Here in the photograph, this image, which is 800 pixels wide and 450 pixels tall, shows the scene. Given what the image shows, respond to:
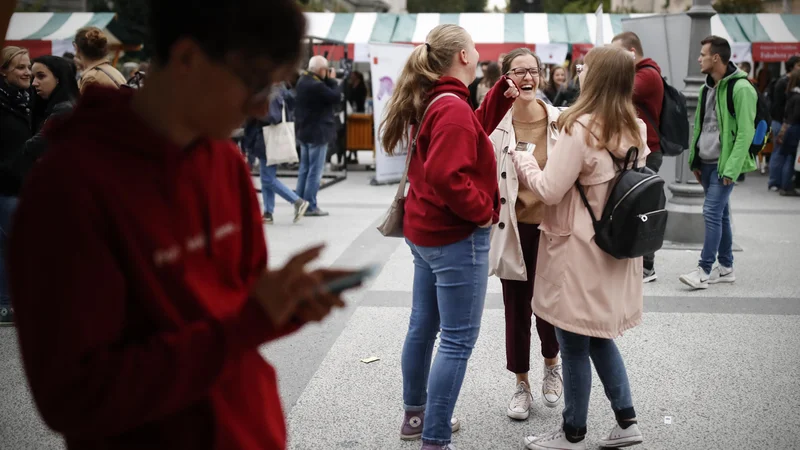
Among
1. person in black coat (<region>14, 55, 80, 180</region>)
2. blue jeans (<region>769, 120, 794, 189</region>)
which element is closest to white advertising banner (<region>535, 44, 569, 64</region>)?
blue jeans (<region>769, 120, 794, 189</region>)

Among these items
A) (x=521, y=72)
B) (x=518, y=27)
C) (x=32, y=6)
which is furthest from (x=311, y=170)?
(x=32, y=6)

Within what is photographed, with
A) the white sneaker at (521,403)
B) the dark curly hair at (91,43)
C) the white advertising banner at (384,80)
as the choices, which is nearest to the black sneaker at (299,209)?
the white advertising banner at (384,80)

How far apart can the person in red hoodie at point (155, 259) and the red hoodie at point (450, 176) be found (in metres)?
1.73

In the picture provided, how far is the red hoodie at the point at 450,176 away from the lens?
9.87 feet

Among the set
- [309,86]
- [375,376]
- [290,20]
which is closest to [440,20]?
[309,86]

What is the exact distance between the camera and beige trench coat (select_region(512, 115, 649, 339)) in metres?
3.23

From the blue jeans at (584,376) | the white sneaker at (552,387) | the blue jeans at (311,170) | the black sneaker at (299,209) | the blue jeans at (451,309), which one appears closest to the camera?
the blue jeans at (451,309)

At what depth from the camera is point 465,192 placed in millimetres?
2992

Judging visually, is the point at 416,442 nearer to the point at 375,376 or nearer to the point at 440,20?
the point at 375,376

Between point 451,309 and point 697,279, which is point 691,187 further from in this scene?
point 451,309

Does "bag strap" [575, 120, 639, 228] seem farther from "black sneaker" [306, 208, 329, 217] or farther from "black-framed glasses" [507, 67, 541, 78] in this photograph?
"black sneaker" [306, 208, 329, 217]

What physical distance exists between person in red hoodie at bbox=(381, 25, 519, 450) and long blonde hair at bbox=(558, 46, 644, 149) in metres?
0.46

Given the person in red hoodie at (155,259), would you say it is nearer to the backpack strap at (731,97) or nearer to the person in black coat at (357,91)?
the backpack strap at (731,97)

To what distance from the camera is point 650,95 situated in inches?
230
